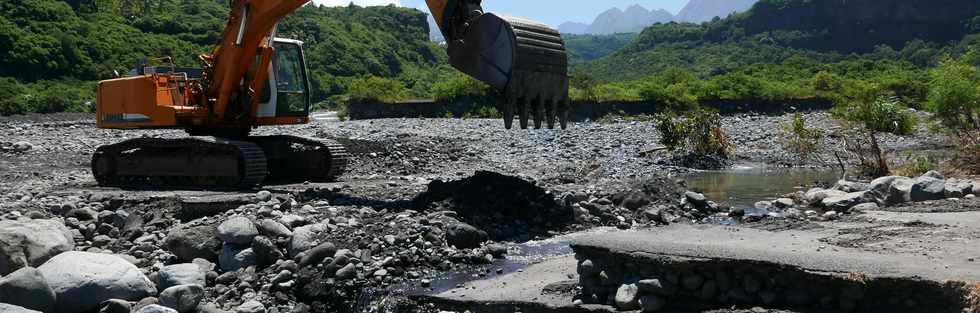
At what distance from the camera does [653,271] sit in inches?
265

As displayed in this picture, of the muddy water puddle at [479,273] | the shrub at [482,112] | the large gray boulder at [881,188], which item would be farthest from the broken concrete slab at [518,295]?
the shrub at [482,112]

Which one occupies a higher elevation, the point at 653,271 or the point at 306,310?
the point at 653,271

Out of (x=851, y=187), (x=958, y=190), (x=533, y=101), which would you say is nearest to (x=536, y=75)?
(x=533, y=101)

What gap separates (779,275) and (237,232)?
505 cm

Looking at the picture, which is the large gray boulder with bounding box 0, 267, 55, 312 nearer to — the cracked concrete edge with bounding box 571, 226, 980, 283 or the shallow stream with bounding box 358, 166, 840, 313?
the shallow stream with bounding box 358, 166, 840, 313

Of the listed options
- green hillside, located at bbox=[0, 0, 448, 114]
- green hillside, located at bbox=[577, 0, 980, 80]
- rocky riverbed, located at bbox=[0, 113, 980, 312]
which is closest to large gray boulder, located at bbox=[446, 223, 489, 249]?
rocky riverbed, located at bbox=[0, 113, 980, 312]

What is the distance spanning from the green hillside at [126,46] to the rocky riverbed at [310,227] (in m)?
27.8

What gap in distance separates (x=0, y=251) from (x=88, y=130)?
66.3 feet

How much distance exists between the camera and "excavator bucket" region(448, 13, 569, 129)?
11.1 m

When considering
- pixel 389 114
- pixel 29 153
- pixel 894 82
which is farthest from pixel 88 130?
pixel 894 82

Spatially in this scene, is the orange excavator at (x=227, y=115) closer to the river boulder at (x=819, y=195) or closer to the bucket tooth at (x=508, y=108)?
the bucket tooth at (x=508, y=108)

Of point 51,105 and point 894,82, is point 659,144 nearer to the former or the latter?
point 894,82

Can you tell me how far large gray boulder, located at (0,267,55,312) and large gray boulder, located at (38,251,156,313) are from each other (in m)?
0.19

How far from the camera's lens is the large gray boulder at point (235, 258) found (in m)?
8.90
